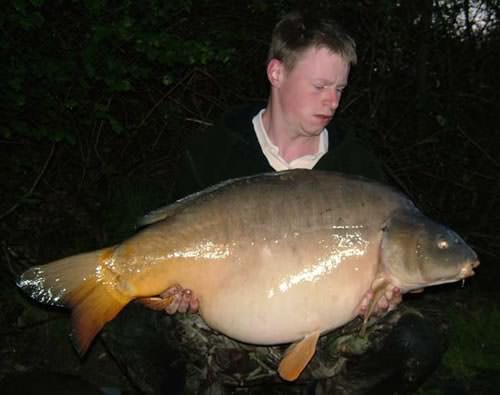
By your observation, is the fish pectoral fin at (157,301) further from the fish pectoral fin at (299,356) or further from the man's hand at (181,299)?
the fish pectoral fin at (299,356)

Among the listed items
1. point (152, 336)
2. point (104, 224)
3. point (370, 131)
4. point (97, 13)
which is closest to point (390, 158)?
point (370, 131)

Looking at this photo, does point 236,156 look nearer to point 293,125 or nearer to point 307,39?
point 293,125

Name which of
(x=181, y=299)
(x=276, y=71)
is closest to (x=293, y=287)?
(x=181, y=299)

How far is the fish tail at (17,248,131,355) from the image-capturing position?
5.70ft

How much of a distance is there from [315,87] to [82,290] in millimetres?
A: 1015

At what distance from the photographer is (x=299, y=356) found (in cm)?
179

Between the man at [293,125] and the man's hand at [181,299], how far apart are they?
0.60 metres

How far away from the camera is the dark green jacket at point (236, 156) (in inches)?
90.6

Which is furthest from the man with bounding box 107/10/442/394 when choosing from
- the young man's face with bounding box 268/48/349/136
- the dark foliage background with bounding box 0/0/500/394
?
the dark foliage background with bounding box 0/0/500/394

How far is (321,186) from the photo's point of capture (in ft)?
6.07

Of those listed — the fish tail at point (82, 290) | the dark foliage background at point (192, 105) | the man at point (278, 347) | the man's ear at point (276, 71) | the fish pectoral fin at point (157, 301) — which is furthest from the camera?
the dark foliage background at point (192, 105)

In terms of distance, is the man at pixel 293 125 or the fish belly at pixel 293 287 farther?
the man at pixel 293 125

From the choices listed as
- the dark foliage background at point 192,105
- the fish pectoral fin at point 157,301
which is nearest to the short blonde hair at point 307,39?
the dark foliage background at point 192,105

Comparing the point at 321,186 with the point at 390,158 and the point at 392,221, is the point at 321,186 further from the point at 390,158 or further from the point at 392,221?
the point at 390,158
